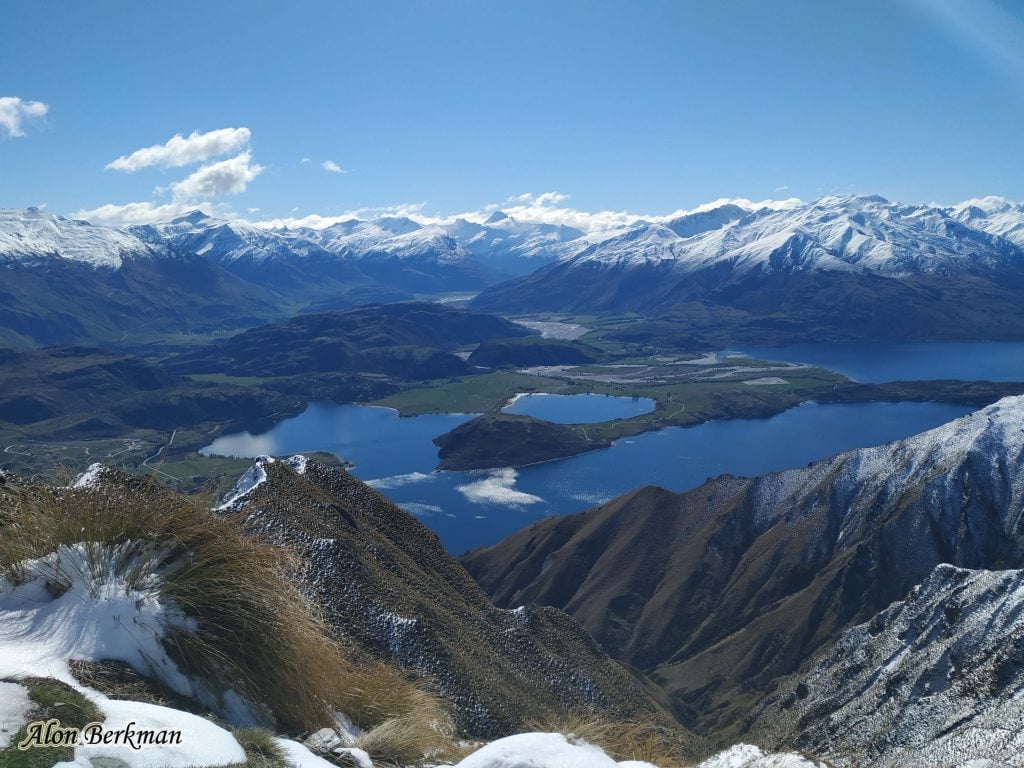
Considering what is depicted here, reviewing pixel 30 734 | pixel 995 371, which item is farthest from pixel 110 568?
pixel 995 371

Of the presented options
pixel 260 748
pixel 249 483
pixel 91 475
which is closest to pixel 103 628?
pixel 260 748

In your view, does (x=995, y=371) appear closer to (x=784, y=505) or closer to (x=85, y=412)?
(x=784, y=505)

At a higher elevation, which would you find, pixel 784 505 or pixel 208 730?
pixel 208 730

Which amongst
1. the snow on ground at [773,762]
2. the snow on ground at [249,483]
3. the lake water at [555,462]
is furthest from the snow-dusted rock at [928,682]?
the lake water at [555,462]

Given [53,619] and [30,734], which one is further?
[53,619]

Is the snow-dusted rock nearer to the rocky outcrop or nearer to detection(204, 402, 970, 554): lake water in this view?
the rocky outcrop
